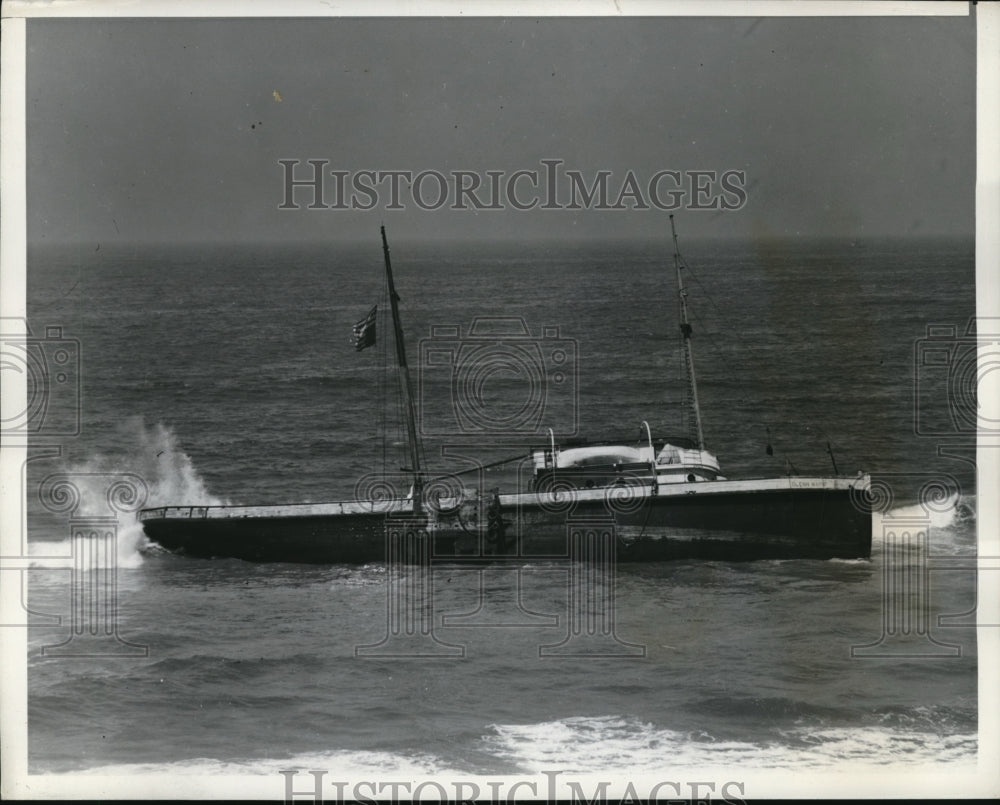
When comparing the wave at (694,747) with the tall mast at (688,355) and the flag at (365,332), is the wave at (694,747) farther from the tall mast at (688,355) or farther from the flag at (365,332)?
the flag at (365,332)

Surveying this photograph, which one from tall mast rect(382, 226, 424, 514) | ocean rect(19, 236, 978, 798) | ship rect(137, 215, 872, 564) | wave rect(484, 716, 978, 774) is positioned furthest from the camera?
tall mast rect(382, 226, 424, 514)

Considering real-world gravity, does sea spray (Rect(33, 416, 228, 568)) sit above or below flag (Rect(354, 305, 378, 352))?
below

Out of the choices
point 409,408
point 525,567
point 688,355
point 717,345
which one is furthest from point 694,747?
point 717,345

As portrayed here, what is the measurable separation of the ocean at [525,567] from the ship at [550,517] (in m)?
0.33

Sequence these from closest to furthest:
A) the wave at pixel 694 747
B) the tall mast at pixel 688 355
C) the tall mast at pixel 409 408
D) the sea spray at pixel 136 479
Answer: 1. the wave at pixel 694 747
2. the sea spray at pixel 136 479
3. the tall mast at pixel 409 408
4. the tall mast at pixel 688 355

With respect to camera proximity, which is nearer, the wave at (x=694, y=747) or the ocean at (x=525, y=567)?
the wave at (x=694, y=747)

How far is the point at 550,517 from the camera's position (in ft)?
72.6

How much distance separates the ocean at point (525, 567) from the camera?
1931 centimetres

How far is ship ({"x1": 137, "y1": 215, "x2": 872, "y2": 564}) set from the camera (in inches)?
864

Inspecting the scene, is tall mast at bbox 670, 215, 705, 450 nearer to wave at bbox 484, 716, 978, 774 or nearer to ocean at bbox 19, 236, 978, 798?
ocean at bbox 19, 236, 978, 798

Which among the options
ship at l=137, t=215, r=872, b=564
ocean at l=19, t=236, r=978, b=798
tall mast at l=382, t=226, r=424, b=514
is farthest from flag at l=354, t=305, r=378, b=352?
ocean at l=19, t=236, r=978, b=798

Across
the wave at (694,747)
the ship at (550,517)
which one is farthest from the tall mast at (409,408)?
the wave at (694,747)

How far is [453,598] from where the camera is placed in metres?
20.8

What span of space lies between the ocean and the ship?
33 centimetres
